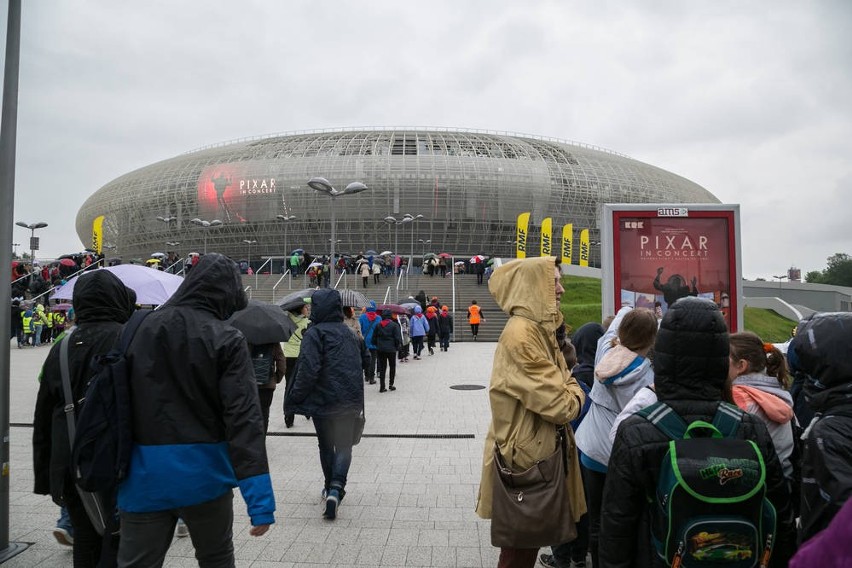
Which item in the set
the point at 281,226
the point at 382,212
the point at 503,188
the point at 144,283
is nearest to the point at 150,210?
the point at 281,226

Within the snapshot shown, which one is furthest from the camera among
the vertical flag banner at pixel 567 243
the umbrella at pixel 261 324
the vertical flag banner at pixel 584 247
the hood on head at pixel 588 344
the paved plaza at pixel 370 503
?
the vertical flag banner at pixel 584 247

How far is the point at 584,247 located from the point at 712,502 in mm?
58456

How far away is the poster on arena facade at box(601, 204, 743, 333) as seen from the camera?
6.58m

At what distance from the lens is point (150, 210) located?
64.2 meters

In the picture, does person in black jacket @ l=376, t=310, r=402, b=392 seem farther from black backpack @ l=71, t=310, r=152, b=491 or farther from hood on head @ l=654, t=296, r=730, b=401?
hood on head @ l=654, t=296, r=730, b=401

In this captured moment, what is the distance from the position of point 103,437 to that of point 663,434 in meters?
2.17

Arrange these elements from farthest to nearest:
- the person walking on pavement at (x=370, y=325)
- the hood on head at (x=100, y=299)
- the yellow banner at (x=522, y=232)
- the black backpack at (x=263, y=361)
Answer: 1. the yellow banner at (x=522, y=232)
2. the person walking on pavement at (x=370, y=325)
3. the black backpack at (x=263, y=361)
4. the hood on head at (x=100, y=299)

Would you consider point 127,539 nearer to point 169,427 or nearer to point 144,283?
point 169,427

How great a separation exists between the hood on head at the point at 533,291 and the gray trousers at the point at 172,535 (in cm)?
164

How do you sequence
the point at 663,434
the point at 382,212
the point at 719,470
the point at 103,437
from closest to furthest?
the point at 719,470 → the point at 663,434 → the point at 103,437 → the point at 382,212

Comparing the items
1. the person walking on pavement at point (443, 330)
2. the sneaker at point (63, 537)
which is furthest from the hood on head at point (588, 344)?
the person walking on pavement at point (443, 330)

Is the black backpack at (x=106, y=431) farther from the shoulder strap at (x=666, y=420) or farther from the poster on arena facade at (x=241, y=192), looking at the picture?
the poster on arena facade at (x=241, y=192)

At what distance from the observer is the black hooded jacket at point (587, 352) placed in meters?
4.73

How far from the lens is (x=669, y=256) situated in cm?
664
